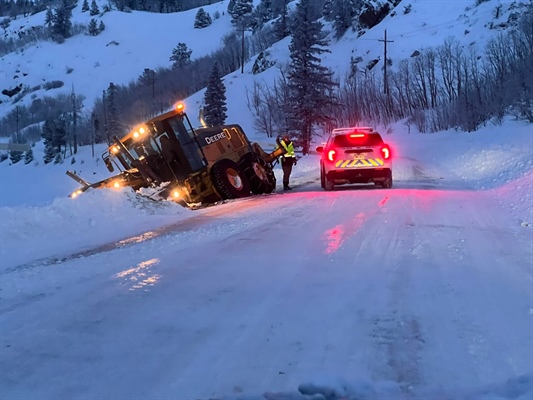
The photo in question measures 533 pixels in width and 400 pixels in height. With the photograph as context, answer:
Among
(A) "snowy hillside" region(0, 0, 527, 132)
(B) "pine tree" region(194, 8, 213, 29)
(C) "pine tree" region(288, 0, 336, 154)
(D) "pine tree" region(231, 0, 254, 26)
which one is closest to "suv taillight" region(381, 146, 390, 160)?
(C) "pine tree" region(288, 0, 336, 154)

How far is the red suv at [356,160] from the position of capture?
16672 mm

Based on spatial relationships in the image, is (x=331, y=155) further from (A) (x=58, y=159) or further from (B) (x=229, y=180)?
(A) (x=58, y=159)

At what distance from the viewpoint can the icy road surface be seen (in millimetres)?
4074

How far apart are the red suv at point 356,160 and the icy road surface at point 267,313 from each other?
719cm

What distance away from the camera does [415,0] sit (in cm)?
9325

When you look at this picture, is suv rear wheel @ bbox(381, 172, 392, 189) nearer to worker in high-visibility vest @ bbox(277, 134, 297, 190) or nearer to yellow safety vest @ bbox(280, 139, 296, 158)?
worker in high-visibility vest @ bbox(277, 134, 297, 190)

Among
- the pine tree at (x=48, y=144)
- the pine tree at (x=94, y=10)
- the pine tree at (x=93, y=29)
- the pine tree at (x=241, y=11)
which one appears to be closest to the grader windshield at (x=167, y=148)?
the pine tree at (x=48, y=144)

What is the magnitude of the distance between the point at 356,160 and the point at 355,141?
0.70 meters

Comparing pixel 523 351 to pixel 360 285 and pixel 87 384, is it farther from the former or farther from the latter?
pixel 87 384

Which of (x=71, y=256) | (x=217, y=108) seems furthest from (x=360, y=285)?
(x=217, y=108)

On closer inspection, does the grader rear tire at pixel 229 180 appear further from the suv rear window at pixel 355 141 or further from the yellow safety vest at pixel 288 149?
the yellow safety vest at pixel 288 149

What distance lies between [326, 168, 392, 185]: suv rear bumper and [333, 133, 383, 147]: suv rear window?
2.62 feet

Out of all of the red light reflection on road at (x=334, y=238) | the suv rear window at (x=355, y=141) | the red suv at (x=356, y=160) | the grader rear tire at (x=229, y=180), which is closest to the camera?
the red light reflection on road at (x=334, y=238)

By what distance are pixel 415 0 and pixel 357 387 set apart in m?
98.6
